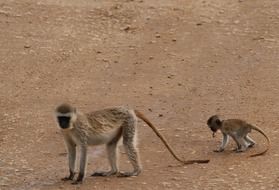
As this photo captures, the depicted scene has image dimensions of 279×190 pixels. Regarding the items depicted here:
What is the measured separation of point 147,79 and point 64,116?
5.19 meters

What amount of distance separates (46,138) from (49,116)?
1.03 meters

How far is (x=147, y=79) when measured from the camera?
1385cm

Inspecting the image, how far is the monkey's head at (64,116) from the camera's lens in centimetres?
876

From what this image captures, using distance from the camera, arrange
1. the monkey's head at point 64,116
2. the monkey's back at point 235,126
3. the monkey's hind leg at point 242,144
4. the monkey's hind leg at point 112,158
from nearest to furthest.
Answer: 1. the monkey's head at point 64,116
2. the monkey's hind leg at point 112,158
3. the monkey's hind leg at point 242,144
4. the monkey's back at point 235,126

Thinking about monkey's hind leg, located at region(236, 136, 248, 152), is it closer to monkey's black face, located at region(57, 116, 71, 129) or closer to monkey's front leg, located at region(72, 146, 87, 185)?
monkey's front leg, located at region(72, 146, 87, 185)

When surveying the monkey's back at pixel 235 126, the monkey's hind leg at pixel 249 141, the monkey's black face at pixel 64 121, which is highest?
the monkey's black face at pixel 64 121

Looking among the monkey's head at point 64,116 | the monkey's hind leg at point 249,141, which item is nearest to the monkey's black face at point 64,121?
the monkey's head at point 64,116

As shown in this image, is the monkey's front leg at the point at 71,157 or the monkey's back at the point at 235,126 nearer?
the monkey's front leg at the point at 71,157

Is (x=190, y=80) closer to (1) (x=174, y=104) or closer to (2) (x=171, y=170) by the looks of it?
(1) (x=174, y=104)

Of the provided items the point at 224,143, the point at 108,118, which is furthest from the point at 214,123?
the point at 108,118

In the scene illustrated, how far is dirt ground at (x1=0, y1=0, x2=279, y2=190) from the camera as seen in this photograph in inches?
377

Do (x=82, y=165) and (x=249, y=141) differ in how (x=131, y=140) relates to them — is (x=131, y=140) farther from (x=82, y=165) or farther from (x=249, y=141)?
(x=249, y=141)

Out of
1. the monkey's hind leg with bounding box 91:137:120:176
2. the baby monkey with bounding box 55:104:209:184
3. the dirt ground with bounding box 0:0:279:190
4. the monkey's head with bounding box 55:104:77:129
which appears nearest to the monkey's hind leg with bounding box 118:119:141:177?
the baby monkey with bounding box 55:104:209:184

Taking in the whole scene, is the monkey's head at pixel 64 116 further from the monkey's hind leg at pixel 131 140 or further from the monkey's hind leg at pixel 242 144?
the monkey's hind leg at pixel 242 144
